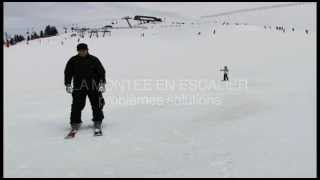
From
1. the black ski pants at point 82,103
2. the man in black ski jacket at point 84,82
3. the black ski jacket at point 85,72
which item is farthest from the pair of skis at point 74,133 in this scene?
the black ski jacket at point 85,72

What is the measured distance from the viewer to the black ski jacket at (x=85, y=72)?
923 cm

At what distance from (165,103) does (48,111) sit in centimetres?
278

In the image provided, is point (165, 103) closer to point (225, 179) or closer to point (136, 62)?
point (225, 179)

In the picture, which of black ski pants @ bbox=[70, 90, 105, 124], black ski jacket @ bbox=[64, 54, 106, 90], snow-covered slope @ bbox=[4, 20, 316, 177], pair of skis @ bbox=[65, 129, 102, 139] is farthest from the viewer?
black ski pants @ bbox=[70, 90, 105, 124]

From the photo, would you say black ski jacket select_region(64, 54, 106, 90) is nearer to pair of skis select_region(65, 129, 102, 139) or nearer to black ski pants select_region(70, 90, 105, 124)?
black ski pants select_region(70, 90, 105, 124)

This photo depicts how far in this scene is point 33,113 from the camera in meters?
12.3

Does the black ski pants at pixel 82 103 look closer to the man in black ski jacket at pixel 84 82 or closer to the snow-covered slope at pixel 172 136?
the man in black ski jacket at pixel 84 82

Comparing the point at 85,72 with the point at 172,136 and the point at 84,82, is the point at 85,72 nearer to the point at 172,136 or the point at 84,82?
the point at 84,82

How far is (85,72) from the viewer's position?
9.25m

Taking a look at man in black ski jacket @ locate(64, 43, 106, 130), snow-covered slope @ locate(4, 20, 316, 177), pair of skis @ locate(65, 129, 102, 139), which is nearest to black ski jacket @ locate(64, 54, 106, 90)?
man in black ski jacket @ locate(64, 43, 106, 130)

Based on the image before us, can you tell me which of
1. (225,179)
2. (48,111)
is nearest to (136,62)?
(48,111)

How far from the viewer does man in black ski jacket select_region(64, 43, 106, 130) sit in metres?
9.24

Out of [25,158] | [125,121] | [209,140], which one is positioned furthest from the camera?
[125,121]

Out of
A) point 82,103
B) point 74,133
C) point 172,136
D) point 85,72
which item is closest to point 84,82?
point 85,72
